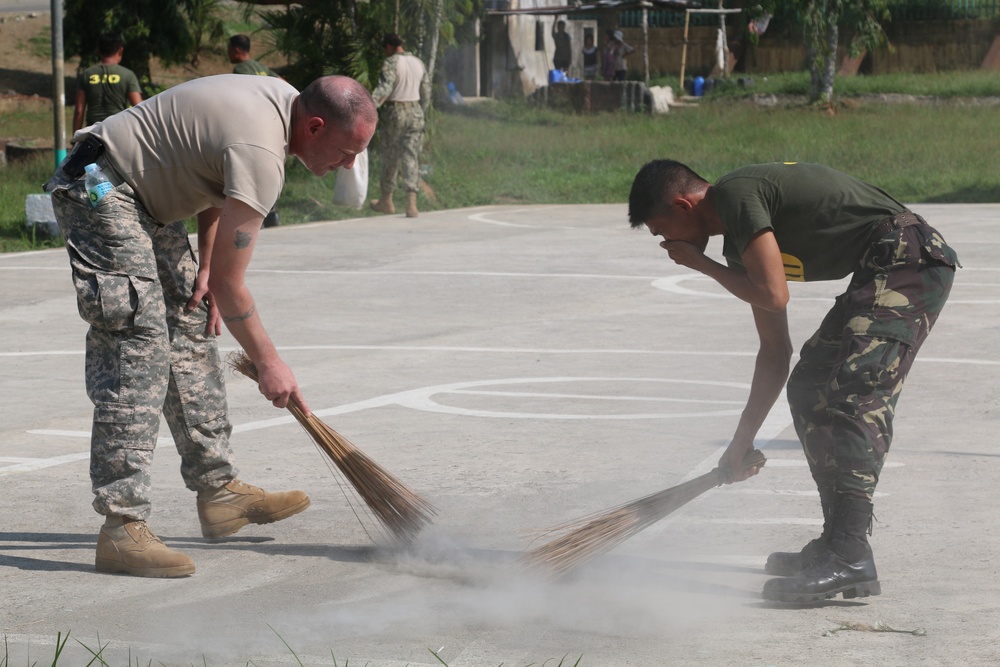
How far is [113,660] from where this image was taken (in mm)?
3725

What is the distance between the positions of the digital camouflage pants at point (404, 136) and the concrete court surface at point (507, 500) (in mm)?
5554

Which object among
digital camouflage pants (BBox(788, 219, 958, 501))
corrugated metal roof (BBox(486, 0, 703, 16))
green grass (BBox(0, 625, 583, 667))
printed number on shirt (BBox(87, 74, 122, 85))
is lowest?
green grass (BBox(0, 625, 583, 667))

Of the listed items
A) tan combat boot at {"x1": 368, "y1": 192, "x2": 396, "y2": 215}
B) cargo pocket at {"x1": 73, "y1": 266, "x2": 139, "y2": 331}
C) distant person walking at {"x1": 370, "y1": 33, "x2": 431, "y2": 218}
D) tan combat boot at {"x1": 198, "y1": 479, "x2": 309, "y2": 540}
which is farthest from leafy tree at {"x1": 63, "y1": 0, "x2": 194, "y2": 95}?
cargo pocket at {"x1": 73, "y1": 266, "x2": 139, "y2": 331}

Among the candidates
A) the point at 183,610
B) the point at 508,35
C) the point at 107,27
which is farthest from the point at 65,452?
the point at 508,35

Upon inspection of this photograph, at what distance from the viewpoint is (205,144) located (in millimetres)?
4391

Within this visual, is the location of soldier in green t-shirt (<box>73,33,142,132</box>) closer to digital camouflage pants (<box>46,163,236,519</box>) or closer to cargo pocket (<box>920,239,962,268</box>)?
digital camouflage pants (<box>46,163,236,519</box>)

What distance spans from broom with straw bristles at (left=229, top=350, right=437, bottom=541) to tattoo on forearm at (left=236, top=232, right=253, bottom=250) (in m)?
0.60

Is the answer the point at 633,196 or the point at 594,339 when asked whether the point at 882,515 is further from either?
the point at 594,339

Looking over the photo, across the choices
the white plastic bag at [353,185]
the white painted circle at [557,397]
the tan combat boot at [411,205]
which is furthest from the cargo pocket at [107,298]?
the tan combat boot at [411,205]

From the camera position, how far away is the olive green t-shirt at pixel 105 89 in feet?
45.8

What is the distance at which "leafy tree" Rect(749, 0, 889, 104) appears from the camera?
30328 mm

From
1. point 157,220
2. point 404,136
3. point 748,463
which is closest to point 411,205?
point 404,136

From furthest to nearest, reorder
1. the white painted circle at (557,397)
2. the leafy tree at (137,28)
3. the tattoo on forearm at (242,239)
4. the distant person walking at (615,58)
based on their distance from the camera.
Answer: the distant person walking at (615,58) → the leafy tree at (137,28) → the white painted circle at (557,397) → the tattoo on forearm at (242,239)

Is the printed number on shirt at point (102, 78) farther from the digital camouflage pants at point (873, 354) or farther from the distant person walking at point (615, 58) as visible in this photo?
the distant person walking at point (615, 58)
